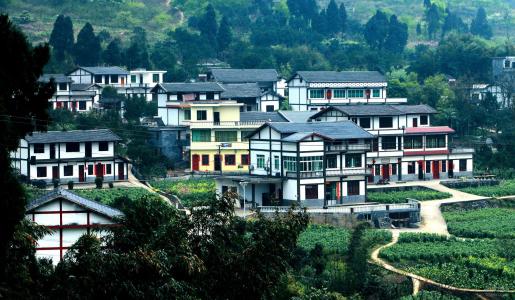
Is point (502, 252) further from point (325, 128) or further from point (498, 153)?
point (498, 153)

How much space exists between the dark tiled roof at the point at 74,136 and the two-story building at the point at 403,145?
1065 cm

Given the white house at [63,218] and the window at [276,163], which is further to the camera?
the window at [276,163]

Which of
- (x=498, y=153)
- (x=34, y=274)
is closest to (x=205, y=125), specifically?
(x=498, y=153)

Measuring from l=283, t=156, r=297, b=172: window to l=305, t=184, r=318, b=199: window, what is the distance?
995 millimetres

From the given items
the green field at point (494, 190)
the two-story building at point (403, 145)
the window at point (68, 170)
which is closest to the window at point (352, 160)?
the two-story building at point (403, 145)

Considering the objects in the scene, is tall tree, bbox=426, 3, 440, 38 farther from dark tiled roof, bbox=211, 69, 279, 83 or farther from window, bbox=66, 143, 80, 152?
window, bbox=66, 143, 80, 152

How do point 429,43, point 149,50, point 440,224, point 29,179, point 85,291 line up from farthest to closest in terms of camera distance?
point 429,43, point 149,50, point 29,179, point 440,224, point 85,291

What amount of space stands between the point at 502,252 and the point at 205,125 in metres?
22.3

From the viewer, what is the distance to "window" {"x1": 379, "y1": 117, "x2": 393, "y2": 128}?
65.8 m

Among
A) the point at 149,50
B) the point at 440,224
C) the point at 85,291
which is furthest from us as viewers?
the point at 149,50

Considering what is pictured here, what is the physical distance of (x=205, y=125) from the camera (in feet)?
220

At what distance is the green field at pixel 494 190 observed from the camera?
61.7 m

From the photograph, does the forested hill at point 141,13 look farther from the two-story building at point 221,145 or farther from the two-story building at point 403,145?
the two-story building at point 403,145

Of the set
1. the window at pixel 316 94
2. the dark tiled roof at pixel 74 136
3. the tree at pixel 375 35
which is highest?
the tree at pixel 375 35
